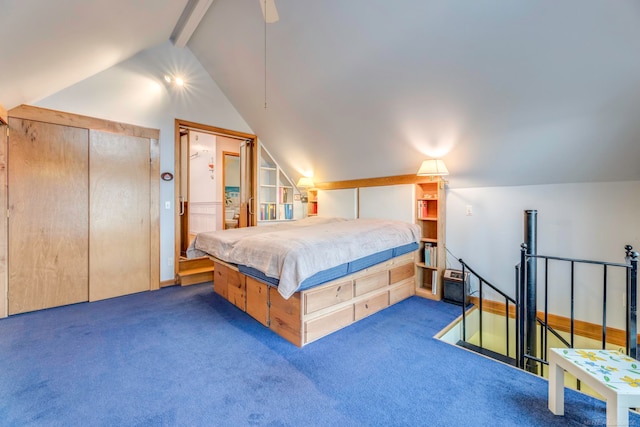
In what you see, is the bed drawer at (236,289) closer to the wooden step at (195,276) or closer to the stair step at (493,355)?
the wooden step at (195,276)

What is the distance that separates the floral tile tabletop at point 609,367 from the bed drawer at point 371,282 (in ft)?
4.99

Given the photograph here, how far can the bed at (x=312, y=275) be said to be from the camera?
2.15 metres

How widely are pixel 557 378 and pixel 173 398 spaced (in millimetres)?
2199

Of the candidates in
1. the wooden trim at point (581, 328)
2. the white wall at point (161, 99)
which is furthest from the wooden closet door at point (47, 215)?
the wooden trim at point (581, 328)

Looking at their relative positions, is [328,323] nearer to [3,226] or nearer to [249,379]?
[249,379]

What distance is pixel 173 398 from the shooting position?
5.22 ft

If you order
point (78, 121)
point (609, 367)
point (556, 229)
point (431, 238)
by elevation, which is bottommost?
point (609, 367)

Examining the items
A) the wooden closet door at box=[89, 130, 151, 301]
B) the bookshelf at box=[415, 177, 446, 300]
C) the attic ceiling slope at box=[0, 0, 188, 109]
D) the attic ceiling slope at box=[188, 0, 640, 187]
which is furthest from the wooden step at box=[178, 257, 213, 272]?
the bookshelf at box=[415, 177, 446, 300]

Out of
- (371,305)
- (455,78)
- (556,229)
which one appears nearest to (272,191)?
(371,305)

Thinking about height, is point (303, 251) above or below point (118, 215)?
below

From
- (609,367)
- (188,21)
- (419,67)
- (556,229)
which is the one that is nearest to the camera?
(609,367)

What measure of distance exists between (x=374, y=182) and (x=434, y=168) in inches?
46.0

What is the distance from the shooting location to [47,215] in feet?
9.64

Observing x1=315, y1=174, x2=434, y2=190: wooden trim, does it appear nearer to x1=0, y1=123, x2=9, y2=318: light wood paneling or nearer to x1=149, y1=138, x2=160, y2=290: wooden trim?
x1=149, y1=138, x2=160, y2=290: wooden trim
